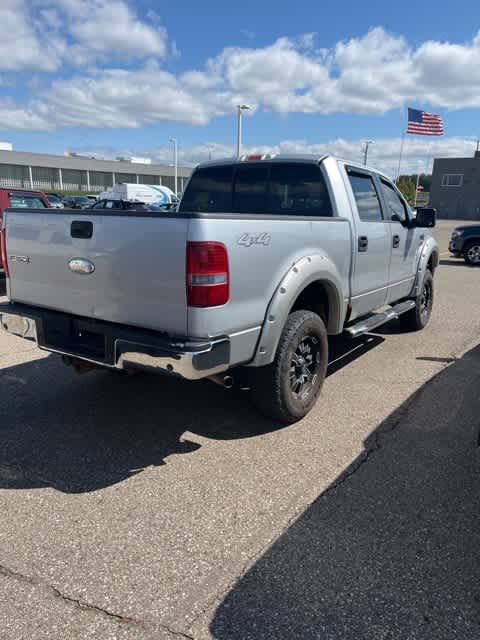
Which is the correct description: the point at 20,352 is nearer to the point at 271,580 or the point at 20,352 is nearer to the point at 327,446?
the point at 327,446

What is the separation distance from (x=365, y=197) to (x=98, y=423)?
10.6 feet

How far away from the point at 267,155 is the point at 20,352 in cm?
354

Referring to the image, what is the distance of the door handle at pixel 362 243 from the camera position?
451 cm

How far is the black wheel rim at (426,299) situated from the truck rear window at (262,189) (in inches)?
123

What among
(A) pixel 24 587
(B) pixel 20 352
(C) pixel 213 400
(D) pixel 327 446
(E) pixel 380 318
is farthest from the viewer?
(B) pixel 20 352

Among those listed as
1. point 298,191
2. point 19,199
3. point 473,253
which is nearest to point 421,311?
point 298,191

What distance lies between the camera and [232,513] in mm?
2844

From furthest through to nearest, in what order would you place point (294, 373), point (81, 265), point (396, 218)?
point (396, 218) → point (294, 373) → point (81, 265)

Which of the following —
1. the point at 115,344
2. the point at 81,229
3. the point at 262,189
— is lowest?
the point at 115,344

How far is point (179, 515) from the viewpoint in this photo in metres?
2.82

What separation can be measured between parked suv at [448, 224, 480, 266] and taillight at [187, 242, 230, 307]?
14.6 m

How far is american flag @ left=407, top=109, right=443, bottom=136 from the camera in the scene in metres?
35.6

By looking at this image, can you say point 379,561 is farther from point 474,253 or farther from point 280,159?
point 474,253

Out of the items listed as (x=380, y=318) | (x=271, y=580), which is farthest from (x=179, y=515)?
(x=380, y=318)
